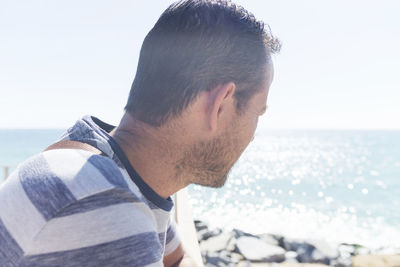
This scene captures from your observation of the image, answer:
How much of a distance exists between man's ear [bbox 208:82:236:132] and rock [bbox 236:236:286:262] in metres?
4.21

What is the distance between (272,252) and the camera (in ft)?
16.5

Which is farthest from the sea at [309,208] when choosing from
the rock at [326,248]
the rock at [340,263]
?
the rock at [340,263]

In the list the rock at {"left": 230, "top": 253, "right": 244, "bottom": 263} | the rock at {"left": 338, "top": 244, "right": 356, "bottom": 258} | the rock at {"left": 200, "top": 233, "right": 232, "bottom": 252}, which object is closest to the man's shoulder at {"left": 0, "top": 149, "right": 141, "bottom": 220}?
the rock at {"left": 230, "top": 253, "right": 244, "bottom": 263}

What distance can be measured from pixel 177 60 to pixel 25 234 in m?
0.62

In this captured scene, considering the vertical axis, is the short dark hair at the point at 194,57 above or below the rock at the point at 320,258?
above

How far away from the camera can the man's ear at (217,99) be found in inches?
39.9

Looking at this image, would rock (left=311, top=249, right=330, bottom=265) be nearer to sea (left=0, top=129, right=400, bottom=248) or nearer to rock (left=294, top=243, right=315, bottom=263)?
rock (left=294, top=243, right=315, bottom=263)

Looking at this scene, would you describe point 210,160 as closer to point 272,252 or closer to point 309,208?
point 272,252

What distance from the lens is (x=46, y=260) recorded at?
0.61m

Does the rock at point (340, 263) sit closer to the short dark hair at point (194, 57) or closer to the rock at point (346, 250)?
the rock at point (346, 250)

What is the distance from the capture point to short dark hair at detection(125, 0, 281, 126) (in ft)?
3.34

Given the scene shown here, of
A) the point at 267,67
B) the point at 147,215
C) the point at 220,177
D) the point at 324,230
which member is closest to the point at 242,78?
the point at 267,67

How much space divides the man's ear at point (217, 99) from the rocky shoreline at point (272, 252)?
151 inches

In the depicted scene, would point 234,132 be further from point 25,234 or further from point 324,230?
point 324,230
